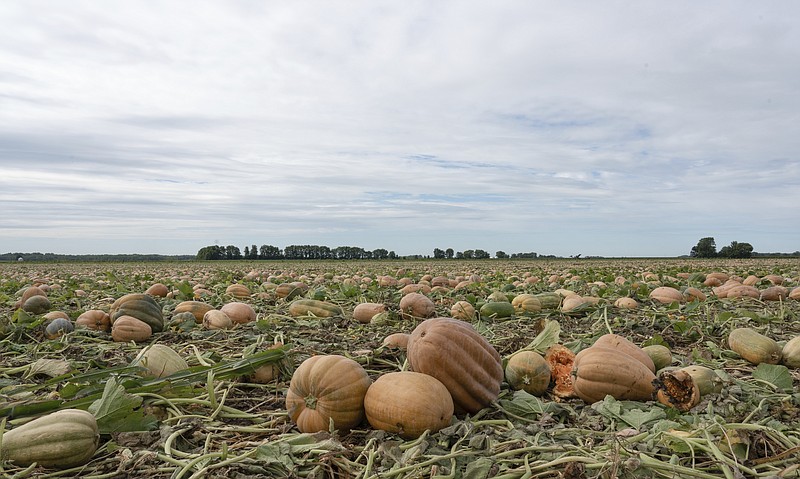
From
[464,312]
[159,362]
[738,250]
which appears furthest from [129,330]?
[738,250]

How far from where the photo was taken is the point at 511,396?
373 cm

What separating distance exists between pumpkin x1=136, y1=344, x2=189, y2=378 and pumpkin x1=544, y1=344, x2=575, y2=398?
2.82 m

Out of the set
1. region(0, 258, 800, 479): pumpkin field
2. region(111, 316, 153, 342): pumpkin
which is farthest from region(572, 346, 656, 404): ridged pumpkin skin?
region(111, 316, 153, 342): pumpkin

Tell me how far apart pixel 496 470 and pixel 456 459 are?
22cm

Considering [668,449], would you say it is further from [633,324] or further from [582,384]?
[633,324]

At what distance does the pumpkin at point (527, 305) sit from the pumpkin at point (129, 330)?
15.2ft

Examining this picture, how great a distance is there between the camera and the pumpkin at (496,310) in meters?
7.11

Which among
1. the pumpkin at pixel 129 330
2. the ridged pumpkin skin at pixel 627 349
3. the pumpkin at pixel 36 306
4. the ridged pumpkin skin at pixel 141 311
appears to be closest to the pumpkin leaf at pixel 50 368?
the pumpkin at pixel 129 330

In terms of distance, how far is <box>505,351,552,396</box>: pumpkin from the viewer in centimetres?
388

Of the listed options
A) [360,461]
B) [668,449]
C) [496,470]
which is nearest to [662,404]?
[668,449]

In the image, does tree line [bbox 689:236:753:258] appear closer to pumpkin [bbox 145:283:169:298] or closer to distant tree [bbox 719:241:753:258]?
distant tree [bbox 719:241:753:258]

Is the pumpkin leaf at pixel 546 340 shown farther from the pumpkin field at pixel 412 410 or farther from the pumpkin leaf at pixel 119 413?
the pumpkin leaf at pixel 119 413

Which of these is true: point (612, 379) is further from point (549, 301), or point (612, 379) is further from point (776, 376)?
point (549, 301)

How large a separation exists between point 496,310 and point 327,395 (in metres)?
4.28
